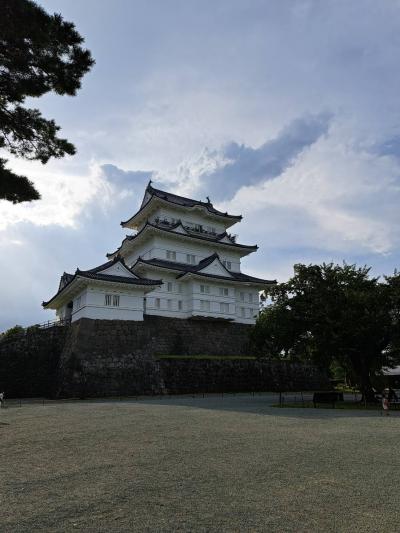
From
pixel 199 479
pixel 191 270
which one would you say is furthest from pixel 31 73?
pixel 191 270

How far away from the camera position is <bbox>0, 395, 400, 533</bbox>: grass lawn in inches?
189

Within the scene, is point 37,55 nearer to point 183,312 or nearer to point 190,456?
point 190,456

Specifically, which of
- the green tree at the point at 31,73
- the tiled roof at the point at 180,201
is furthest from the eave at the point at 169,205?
the green tree at the point at 31,73

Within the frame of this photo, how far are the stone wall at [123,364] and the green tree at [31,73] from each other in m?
18.0

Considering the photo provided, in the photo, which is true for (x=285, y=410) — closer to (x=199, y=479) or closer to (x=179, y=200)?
(x=199, y=479)

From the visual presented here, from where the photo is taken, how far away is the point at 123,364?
94.7ft

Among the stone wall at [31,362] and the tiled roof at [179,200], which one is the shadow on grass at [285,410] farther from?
the tiled roof at [179,200]

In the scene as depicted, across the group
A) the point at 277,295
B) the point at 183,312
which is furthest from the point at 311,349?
the point at 183,312

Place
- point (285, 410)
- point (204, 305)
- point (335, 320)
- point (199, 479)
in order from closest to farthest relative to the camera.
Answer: point (199, 479)
point (285, 410)
point (335, 320)
point (204, 305)

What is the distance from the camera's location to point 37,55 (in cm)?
1057

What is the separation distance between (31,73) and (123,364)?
22.0 m

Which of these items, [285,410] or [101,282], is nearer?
[285,410]

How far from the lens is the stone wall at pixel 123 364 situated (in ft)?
90.1

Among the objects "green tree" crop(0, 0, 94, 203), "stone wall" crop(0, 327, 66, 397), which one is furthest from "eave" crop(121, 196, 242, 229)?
"green tree" crop(0, 0, 94, 203)
